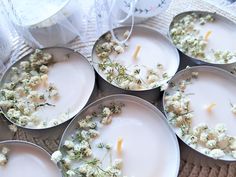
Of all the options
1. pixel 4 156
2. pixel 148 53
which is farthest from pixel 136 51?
pixel 4 156

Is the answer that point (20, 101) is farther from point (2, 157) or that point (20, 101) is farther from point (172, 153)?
point (172, 153)

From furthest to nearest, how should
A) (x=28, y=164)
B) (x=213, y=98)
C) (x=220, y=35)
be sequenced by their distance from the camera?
(x=220, y=35), (x=213, y=98), (x=28, y=164)

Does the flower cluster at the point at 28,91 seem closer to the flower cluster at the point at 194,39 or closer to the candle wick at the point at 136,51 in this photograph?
the candle wick at the point at 136,51

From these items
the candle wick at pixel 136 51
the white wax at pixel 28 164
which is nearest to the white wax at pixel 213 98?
the candle wick at pixel 136 51

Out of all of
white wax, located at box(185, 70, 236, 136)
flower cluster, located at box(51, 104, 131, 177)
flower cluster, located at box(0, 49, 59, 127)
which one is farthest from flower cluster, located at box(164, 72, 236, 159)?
flower cluster, located at box(0, 49, 59, 127)

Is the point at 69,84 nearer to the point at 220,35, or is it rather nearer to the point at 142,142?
the point at 142,142

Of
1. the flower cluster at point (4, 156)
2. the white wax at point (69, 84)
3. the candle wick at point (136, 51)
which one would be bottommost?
the flower cluster at point (4, 156)
